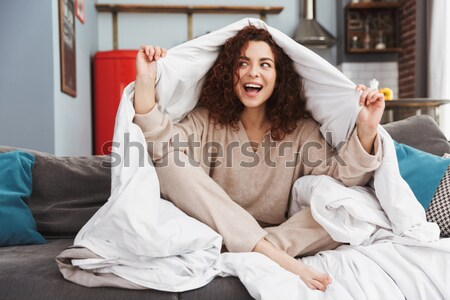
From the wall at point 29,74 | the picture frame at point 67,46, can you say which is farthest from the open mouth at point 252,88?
the picture frame at point 67,46

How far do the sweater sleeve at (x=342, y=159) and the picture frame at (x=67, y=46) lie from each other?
2396 mm

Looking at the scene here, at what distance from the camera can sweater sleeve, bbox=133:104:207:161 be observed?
1.77m

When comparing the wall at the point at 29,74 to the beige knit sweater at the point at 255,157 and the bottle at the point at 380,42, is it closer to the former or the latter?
the beige knit sweater at the point at 255,157

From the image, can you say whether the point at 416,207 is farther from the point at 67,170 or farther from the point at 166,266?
the point at 67,170

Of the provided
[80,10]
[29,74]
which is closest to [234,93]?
[29,74]

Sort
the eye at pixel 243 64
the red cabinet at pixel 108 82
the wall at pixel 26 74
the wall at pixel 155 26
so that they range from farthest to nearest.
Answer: the wall at pixel 155 26
the red cabinet at pixel 108 82
the wall at pixel 26 74
the eye at pixel 243 64

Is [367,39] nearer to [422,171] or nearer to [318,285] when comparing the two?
[422,171]

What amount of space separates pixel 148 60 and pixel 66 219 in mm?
669

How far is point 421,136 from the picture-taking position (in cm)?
224

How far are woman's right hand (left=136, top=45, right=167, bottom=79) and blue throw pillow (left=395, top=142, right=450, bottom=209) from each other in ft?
3.23

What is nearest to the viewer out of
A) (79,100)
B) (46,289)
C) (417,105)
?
(46,289)

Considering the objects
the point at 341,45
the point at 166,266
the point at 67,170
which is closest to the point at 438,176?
the point at 166,266

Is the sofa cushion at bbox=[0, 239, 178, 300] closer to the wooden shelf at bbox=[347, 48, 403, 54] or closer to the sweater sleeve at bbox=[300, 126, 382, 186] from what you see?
the sweater sleeve at bbox=[300, 126, 382, 186]

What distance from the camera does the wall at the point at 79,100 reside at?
3.68 meters
